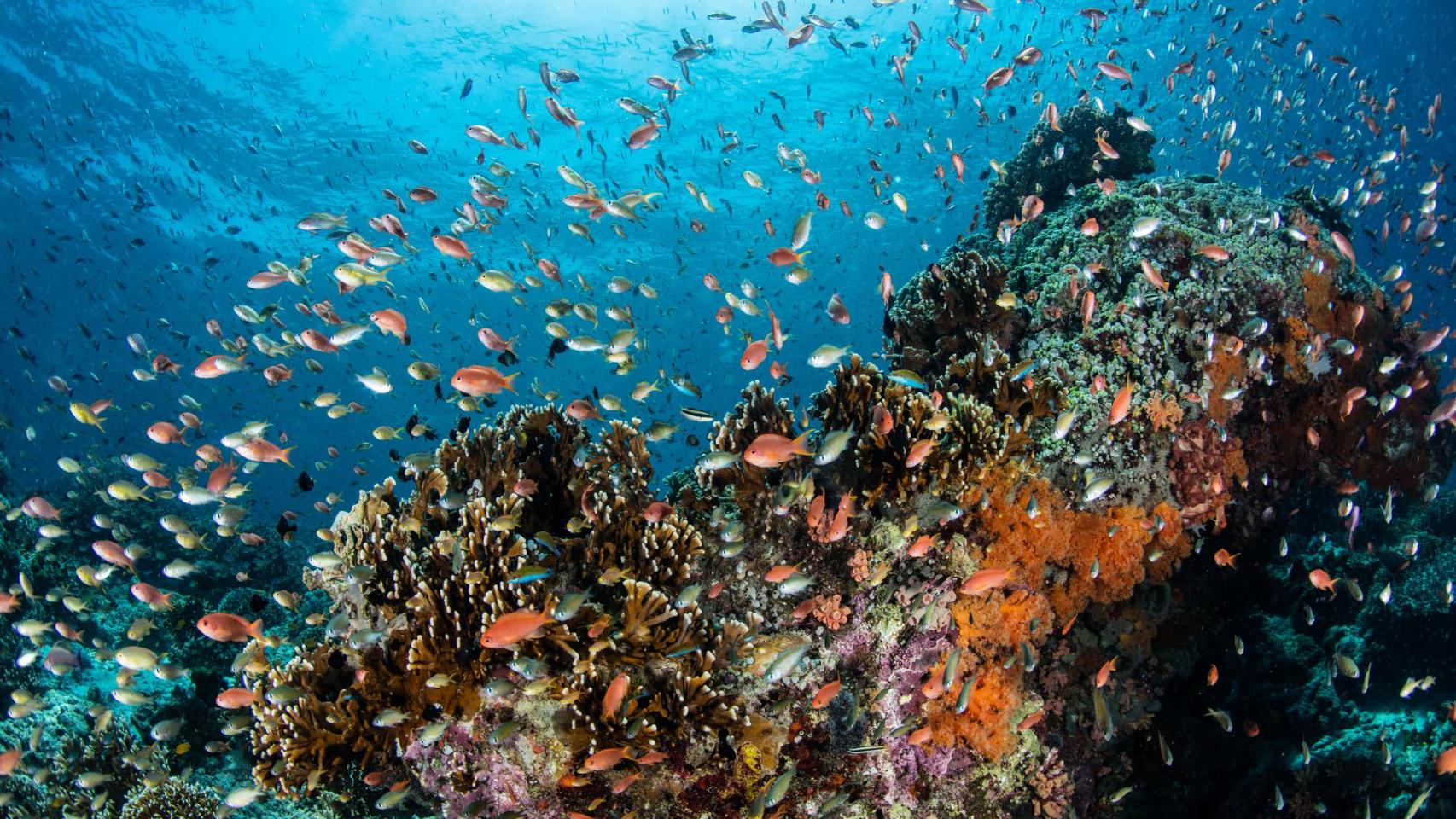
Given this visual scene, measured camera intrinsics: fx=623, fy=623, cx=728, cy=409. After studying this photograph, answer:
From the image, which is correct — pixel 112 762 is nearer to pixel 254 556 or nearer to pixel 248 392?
pixel 254 556

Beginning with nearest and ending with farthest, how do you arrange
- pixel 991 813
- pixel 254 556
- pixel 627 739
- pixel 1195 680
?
1. pixel 627 739
2. pixel 991 813
3. pixel 1195 680
4. pixel 254 556

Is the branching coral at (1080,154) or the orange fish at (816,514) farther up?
the branching coral at (1080,154)

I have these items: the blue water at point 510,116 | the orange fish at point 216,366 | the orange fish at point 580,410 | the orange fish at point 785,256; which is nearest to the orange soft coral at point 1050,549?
the orange fish at point 580,410

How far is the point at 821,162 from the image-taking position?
1698 inches

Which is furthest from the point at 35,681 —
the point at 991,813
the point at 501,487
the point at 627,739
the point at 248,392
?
the point at 248,392

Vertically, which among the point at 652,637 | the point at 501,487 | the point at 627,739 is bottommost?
the point at 627,739

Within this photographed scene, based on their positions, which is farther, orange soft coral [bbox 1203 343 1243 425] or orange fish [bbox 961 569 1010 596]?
orange soft coral [bbox 1203 343 1243 425]

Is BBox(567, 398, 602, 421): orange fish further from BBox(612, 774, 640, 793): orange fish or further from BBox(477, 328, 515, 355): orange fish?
BBox(612, 774, 640, 793): orange fish

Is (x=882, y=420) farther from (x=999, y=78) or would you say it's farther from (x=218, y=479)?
(x=999, y=78)

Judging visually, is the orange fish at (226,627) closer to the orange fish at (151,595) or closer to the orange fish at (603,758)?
the orange fish at (151,595)

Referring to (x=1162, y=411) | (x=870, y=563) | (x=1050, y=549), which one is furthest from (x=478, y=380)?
(x=1162, y=411)

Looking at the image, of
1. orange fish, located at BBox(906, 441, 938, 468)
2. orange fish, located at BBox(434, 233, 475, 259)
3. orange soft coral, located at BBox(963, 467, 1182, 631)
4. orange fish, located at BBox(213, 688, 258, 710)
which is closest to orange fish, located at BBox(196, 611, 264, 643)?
orange fish, located at BBox(213, 688, 258, 710)

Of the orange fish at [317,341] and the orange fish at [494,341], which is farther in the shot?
the orange fish at [317,341]

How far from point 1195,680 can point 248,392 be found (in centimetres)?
8307
